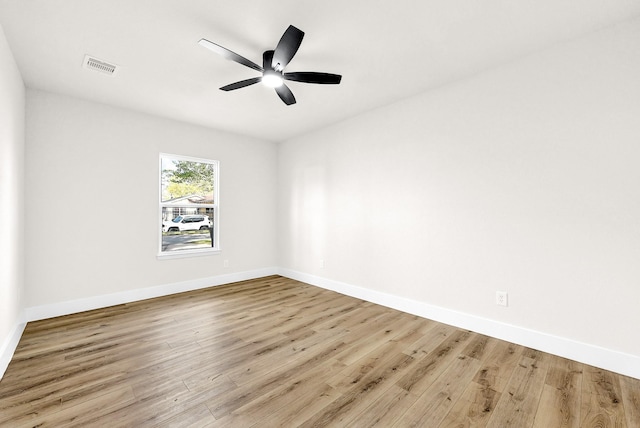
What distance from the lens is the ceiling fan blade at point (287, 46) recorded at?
6.08ft

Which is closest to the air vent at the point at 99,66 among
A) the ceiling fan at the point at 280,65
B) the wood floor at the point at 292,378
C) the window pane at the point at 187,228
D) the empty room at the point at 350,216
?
the empty room at the point at 350,216

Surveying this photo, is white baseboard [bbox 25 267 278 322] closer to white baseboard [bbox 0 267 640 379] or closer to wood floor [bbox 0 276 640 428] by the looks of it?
white baseboard [bbox 0 267 640 379]

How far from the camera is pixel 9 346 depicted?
2299mm

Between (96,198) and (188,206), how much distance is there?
3.74 ft

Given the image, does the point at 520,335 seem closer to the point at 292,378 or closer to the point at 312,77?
the point at 292,378

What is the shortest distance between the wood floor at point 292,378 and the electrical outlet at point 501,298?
1.20 ft

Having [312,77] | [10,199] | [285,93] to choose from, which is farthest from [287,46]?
→ [10,199]

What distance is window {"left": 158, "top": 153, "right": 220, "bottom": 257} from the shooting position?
4109mm

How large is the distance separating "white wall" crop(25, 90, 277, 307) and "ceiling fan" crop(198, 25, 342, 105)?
204cm

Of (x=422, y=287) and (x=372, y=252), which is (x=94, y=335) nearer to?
(x=372, y=252)

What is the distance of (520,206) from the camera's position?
8.23 feet

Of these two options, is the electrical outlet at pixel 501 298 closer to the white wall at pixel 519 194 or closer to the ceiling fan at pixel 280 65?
the white wall at pixel 519 194

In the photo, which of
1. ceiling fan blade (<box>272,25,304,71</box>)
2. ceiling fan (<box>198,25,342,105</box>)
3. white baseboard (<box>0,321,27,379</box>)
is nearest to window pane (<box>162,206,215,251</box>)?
white baseboard (<box>0,321,27,379</box>)

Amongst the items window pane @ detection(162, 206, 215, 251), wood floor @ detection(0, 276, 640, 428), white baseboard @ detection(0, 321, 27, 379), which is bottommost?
wood floor @ detection(0, 276, 640, 428)
